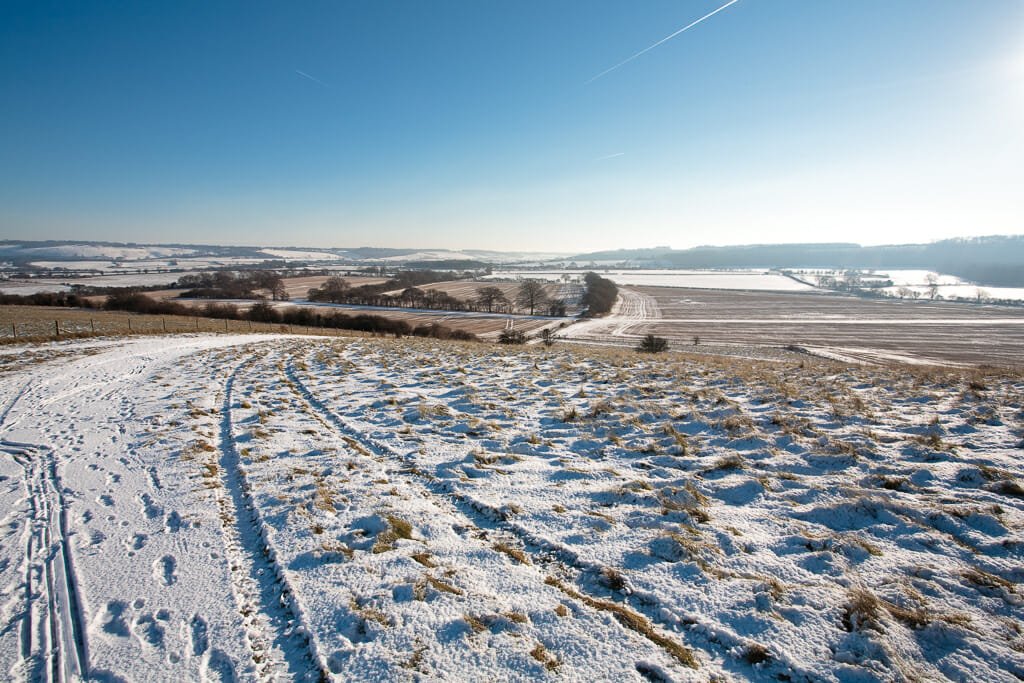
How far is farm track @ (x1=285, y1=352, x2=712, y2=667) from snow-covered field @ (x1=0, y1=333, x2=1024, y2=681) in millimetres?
29

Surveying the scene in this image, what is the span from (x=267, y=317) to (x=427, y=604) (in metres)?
54.3

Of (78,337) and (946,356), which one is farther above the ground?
(78,337)

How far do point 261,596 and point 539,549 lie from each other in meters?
3.02

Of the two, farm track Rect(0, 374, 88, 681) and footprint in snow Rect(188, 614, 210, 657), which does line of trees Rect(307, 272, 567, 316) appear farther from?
footprint in snow Rect(188, 614, 210, 657)

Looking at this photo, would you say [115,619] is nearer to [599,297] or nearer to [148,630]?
[148,630]

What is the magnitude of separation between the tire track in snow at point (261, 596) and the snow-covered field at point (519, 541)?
27 mm

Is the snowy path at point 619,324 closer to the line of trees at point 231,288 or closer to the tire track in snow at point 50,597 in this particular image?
the tire track in snow at point 50,597

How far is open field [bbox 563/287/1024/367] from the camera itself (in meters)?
49.3

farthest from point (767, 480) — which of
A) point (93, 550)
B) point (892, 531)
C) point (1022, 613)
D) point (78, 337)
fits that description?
point (78, 337)

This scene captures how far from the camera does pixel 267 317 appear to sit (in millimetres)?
50312

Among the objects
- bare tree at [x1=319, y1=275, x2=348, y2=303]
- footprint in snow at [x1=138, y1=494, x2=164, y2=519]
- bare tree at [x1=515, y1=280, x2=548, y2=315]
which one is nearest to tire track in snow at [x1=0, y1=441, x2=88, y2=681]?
footprint in snow at [x1=138, y1=494, x2=164, y2=519]

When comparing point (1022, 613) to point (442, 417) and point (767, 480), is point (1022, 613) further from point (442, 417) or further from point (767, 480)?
point (442, 417)

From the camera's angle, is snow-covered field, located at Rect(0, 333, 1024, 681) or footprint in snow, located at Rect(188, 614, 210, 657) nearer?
snow-covered field, located at Rect(0, 333, 1024, 681)

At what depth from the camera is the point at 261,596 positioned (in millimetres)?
4410
